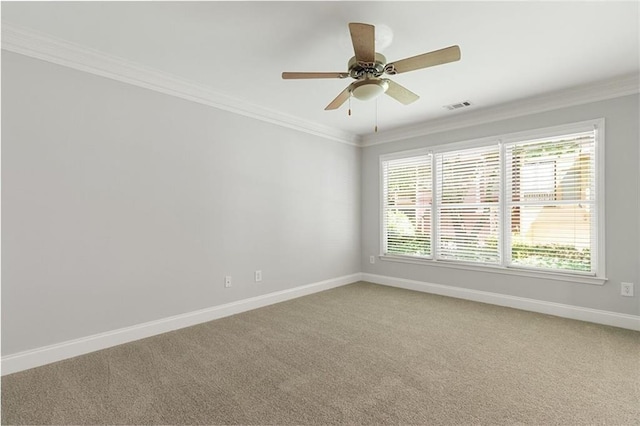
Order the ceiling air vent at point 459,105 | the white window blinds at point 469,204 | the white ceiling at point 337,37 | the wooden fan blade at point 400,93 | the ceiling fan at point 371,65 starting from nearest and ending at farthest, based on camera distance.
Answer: the ceiling fan at point 371,65
the white ceiling at point 337,37
the wooden fan blade at point 400,93
the ceiling air vent at point 459,105
the white window blinds at point 469,204

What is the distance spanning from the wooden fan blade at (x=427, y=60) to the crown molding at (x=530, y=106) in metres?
2.30

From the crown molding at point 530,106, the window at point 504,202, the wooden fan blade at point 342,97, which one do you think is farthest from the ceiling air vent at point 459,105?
the wooden fan blade at point 342,97

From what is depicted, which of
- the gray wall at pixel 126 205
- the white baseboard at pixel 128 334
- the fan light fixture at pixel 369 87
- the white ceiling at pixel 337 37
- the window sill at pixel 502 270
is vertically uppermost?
the white ceiling at pixel 337 37

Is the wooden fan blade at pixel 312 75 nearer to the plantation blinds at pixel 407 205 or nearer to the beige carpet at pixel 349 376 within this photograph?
the beige carpet at pixel 349 376

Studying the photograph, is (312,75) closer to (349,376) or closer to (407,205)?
(349,376)

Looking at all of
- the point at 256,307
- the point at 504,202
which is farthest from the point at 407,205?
the point at 256,307

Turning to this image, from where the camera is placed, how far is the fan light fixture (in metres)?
2.35

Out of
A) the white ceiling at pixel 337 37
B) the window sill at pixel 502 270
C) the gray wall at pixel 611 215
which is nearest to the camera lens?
the white ceiling at pixel 337 37

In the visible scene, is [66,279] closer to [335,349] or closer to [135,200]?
[135,200]

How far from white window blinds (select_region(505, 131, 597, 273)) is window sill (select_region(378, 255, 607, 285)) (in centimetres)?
8

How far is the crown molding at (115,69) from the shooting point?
2.37 m

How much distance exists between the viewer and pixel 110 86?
2.81 m

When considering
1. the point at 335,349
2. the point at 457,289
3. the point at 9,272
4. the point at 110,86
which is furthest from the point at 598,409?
the point at 110,86

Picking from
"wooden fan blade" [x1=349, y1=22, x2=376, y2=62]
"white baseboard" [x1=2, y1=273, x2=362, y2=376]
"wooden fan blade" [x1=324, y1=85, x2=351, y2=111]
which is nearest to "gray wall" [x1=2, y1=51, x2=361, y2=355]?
"white baseboard" [x1=2, y1=273, x2=362, y2=376]
